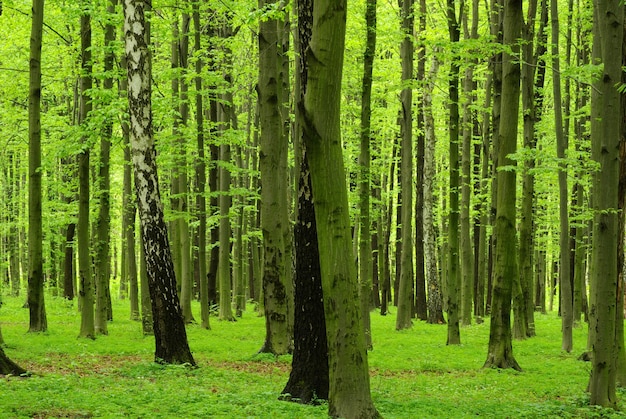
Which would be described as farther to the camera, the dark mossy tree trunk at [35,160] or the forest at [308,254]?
the dark mossy tree trunk at [35,160]

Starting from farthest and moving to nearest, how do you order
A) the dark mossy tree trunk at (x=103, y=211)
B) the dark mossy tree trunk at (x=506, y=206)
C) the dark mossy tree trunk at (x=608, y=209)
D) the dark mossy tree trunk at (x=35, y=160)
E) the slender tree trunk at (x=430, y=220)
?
1. the slender tree trunk at (x=430, y=220)
2. the dark mossy tree trunk at (x=103, y=211)
3. the dark mossy tree trunk at (x=35, y=160)
4. the dark mossy tree trunk at (x=506, y=206)
5. the dark mossy tree trunk at (x=608, y=209)

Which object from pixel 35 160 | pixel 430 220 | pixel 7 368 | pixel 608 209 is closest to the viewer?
pixel 608 209

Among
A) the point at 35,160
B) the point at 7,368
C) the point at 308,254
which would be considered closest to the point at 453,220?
the point at 308,254

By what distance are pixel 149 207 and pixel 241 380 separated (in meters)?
3.71

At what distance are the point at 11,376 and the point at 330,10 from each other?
7.38 m

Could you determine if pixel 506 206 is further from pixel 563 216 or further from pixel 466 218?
pixel 466 218

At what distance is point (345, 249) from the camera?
7.71 metres

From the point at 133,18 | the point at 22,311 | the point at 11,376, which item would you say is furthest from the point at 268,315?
the point at 22,311

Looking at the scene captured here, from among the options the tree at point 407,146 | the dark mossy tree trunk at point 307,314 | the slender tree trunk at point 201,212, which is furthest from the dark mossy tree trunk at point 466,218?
the dark mossy tree trunk at point 307,314

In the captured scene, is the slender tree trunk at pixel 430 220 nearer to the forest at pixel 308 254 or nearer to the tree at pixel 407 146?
the forest at pixel 308 254

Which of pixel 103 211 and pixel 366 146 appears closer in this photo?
pixel 366 146

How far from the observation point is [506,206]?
13.7 metres

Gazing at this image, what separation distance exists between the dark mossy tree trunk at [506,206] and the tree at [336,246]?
693 cm

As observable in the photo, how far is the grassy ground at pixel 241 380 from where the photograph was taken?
843 centimetres
